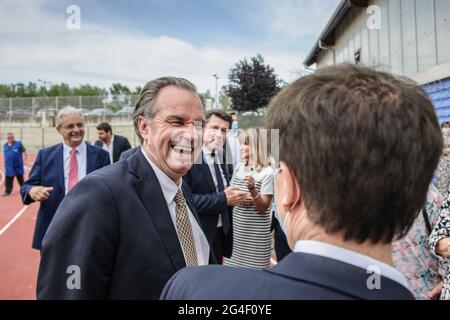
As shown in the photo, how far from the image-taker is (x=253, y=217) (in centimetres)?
332

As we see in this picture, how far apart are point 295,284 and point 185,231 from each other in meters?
0.96

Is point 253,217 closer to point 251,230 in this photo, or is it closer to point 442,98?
point 251,230

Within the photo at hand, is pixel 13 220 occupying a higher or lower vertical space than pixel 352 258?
lower

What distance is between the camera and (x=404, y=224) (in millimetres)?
832

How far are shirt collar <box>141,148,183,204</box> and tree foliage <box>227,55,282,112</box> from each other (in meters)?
24.9

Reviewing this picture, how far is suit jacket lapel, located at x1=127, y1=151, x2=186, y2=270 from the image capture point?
1379 millimetres

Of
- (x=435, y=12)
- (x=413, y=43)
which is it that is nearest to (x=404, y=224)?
(x=435, y=12)

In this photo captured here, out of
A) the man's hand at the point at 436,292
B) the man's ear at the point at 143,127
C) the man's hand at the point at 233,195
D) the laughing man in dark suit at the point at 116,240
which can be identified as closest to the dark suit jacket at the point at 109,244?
the laughing man in dark suit at the point at 116,240

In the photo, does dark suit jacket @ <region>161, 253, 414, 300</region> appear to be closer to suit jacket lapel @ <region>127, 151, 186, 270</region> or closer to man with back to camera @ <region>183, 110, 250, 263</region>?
suit jacket lapel @ <region>127, 151, 186, 270</region>

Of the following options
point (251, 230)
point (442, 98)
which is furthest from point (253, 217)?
point (442, 98)

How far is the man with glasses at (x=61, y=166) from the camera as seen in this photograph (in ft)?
11.3

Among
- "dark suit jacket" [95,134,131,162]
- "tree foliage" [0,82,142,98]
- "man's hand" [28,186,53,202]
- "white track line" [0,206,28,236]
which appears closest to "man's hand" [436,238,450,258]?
"man's hand" [28,186,53,202]

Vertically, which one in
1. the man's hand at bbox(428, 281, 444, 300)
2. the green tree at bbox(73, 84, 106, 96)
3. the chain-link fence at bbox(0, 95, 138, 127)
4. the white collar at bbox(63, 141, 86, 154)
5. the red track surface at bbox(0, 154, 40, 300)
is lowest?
the red track surface at bbox(0, 154, 40, 300)
